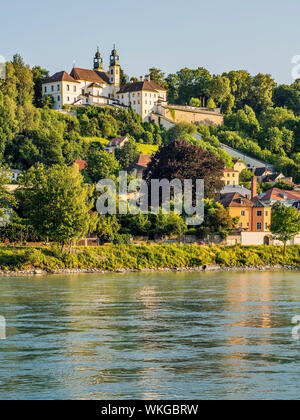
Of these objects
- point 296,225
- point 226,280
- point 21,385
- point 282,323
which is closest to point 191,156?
point 296,225

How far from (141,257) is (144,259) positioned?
11.3 inches

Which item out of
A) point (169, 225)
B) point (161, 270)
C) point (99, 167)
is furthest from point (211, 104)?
point (161, 270)

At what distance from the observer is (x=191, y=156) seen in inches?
2721

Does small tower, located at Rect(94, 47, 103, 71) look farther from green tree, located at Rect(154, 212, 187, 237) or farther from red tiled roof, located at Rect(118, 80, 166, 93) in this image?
green tree, located at Rect(154, 212, 187, 237)

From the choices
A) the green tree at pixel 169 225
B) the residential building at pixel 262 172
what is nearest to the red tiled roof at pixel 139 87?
the residential building at pixel 262 172

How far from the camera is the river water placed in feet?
51.9

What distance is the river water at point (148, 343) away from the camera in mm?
15820

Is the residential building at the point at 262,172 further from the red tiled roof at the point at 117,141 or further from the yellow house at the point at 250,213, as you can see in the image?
the yellow house at the point at 250,213

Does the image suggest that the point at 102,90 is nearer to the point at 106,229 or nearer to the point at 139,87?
the point at 139,87

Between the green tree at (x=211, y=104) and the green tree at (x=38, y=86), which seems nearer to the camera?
the green tree at (x=38, y=86)

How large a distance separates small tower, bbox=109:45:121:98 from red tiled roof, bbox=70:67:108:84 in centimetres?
161

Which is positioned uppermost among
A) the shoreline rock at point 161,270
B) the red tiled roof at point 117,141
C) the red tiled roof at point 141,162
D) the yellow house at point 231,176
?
the red tiled roof at point 117,141

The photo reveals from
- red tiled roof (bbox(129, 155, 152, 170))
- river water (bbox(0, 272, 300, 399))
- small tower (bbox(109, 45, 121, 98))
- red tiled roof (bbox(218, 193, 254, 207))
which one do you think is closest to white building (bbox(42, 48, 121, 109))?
small tower (bbox(109, 45, 121, 98))

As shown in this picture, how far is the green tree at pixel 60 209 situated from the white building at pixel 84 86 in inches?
2393
